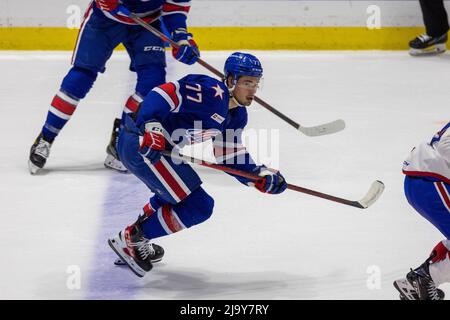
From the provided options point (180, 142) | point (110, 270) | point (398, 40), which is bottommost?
point (398, 40)

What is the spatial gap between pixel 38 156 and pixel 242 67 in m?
1.53

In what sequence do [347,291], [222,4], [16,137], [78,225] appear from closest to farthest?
[347,291]
[78,225]
[16,137]
[222,4]

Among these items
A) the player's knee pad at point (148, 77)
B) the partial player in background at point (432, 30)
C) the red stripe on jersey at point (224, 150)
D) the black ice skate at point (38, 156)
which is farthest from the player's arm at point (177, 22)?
the partial player in background at point (432, 30)

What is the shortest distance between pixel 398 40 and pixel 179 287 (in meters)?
3.88

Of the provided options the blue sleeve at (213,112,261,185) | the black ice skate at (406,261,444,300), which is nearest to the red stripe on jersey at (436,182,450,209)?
the black ice skate at (406,261,444,300)

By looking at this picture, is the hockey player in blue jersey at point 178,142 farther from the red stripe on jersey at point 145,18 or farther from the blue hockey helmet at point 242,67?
the red stripe on jersey at point 145,18

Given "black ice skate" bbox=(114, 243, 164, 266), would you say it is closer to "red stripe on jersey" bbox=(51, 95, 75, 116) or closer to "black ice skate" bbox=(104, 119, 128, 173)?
"black ice skate" bbox=(104, 119, 128, 173)

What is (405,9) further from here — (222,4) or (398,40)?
(222,4)

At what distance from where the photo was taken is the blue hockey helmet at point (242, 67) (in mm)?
3453

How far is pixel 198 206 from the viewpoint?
3.43 meters

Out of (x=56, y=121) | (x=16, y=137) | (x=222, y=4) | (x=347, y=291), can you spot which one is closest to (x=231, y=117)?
(x=347, y=291)

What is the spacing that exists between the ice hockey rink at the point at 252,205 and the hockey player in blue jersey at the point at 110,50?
167 millimetres
